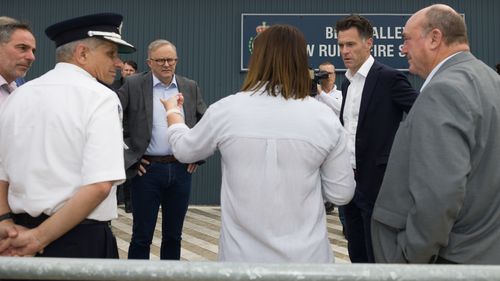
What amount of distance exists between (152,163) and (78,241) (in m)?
1.62

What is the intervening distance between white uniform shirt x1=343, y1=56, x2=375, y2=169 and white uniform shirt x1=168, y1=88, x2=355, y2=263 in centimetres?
105

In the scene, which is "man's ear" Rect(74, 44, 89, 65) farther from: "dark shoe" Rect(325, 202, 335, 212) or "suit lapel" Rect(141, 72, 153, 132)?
"dark shoe" Rect(325, 202, 335, 212)

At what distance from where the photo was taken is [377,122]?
262cm

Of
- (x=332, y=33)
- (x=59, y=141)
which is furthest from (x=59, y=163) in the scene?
(x=332, y=33)

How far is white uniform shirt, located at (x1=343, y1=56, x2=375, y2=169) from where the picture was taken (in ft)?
9.24

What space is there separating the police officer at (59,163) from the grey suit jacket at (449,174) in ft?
3.04

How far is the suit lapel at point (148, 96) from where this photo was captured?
342cm

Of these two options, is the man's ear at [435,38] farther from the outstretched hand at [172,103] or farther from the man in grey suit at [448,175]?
the outstretched hand at [172,103]

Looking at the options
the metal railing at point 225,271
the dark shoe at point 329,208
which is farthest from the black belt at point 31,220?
the dark shoe at point 329,208

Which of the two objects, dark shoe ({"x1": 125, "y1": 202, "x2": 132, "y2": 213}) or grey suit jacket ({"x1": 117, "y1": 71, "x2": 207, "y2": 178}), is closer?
grey suit jacket ({"x1": 117, "y1": 71, "x2": 207, "y2": 178})

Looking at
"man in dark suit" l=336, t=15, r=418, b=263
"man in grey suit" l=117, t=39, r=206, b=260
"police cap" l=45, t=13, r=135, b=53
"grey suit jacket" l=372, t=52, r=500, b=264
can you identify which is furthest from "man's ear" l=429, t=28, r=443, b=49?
"man in grey suit" l=117, t=39, r=206, b=260

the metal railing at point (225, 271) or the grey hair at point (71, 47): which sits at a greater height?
the grey hair at point (71, 47)

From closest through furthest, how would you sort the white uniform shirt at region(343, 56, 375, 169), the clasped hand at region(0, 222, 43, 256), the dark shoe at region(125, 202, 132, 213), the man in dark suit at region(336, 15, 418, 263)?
the clasped hand at region(0, 222, 43, 256), the man in dark suit at region(336, 15, 418, 263), the white uniform shirt at region(343, 56, 375, 169), the dark shoe at region(125, 202, 132, 213)

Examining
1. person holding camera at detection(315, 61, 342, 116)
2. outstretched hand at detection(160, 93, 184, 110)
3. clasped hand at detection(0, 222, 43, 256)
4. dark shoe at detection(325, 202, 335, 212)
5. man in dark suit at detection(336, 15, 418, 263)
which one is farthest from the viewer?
dark shoe at detection(325, 202, 335, 212)
